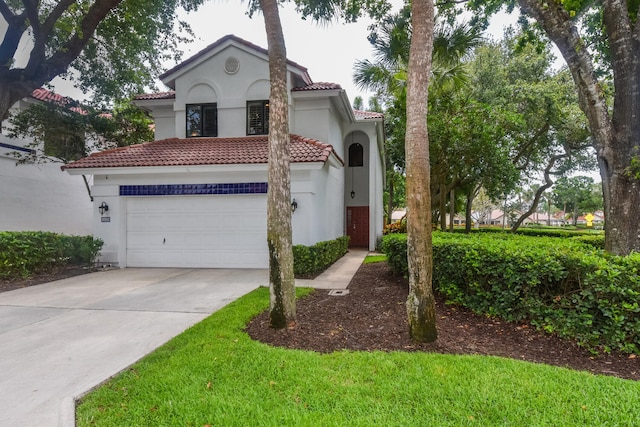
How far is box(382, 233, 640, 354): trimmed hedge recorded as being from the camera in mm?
3871

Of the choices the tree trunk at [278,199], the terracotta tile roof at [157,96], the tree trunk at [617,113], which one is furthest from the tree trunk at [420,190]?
the terracotta tile roof at [157,96]

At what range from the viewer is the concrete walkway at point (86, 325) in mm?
3230

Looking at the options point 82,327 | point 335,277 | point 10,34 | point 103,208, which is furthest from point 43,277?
point 335,277

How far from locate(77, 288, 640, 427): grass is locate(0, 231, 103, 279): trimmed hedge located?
7.65 meters

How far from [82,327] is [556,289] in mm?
6665

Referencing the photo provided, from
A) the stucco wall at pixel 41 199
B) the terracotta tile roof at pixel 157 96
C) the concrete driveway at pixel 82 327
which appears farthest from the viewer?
the terracotta tile roof at pixel 157 96

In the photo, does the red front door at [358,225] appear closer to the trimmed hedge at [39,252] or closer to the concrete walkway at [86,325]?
the concrete walkway at [86,325]

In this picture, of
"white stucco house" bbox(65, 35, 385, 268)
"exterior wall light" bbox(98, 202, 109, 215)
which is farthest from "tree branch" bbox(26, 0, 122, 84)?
"exterior wall light" bbox(98, 202, 109, 215)

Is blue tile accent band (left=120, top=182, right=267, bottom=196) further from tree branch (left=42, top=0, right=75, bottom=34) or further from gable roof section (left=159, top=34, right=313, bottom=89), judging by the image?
tree branch (left=42, top=0, right=75, bottom=34)

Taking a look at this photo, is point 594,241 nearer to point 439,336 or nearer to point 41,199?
point 439,336

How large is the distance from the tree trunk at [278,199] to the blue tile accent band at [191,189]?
5.67m

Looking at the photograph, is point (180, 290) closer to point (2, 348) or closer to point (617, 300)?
point (2, 348)

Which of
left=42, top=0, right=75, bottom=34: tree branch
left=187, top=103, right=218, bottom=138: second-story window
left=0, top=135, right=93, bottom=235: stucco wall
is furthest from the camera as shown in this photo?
left=0, top=135, right=93, bottom=235: stucco wall

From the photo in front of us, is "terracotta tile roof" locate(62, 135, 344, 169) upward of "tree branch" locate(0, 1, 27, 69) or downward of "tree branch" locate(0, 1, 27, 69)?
downward
